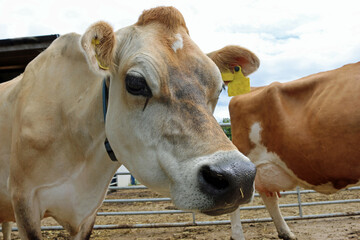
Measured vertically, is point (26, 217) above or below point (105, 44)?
below

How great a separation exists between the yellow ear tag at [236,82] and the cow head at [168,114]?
0.73 m

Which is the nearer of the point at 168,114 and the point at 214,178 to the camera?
the point at 214,178

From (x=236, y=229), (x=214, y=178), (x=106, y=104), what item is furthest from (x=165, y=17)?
(x=236, y=229)

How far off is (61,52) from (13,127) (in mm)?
714

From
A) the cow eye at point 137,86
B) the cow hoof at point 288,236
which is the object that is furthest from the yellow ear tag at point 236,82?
the cow hoof at point 288,236

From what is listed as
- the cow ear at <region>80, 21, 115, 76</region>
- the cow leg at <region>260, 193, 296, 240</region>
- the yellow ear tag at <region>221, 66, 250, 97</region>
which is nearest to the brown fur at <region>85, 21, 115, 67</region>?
the cow ear at <region>80, 21, 115, 76</region>

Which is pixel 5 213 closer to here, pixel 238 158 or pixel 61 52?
pixel 61 52

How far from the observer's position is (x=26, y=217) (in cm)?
234

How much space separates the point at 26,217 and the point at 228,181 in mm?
1644

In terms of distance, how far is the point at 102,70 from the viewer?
6.36ft

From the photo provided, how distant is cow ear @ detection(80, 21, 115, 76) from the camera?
6.22 ft

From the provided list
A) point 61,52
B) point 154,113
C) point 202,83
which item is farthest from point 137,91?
point 61,52

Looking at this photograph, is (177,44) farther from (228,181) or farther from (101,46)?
(228,181)

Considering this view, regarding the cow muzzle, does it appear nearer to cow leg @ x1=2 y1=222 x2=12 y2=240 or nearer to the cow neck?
the cow neck
